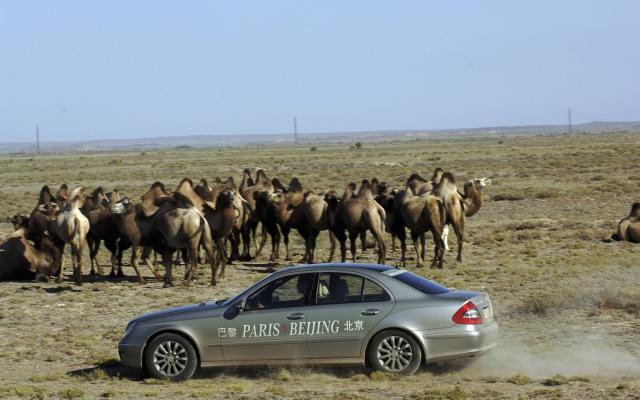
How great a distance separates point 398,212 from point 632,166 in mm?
36312

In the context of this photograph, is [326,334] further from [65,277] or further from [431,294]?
[65,277]

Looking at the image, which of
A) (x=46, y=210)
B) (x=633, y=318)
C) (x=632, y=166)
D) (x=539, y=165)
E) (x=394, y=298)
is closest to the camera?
(x=394, y=298)

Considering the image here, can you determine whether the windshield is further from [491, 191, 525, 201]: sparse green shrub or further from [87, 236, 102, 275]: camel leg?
[491, 191, 525, 201]: sparse green shrub

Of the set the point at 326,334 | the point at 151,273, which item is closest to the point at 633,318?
the point at 326,334

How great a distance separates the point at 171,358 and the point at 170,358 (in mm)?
14

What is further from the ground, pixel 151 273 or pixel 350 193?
pixel 350 193

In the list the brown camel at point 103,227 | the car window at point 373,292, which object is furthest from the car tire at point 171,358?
the brown camel at point 103,227

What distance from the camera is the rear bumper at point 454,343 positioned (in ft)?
37.1

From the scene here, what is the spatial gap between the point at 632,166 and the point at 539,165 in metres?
6.51

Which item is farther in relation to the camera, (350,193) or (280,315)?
(350,193)

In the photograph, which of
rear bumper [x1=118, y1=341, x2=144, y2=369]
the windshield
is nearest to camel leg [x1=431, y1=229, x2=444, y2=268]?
the windshield

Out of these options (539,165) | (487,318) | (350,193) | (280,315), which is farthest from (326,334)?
(539,165)

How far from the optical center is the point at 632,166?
2195 inches

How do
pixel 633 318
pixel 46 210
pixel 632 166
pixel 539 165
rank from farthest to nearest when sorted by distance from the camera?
1. pixel 539 165
2. pixel 632 166
3. pixel 46 210
4. pixel 633 318
